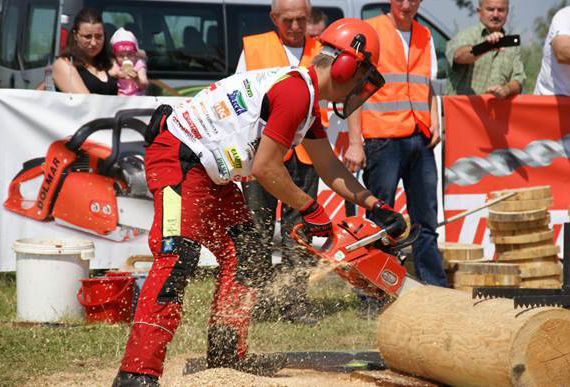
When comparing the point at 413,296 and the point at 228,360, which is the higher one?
the point at 413,296

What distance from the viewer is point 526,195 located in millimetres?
7625

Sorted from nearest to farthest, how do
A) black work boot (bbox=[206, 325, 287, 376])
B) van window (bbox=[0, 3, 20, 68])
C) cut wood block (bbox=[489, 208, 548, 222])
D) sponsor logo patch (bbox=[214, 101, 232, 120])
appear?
sponsor logo patch (bbox=[214, 101, 232, 120])
black work boot (bbox=[206, 325, 287, 376])
cut wood block (bbox=[489, 208, 548, 222])
van window (bbox=[0, 3, 20, 68])

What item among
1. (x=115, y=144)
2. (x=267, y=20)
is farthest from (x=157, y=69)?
(x=115, y=144)

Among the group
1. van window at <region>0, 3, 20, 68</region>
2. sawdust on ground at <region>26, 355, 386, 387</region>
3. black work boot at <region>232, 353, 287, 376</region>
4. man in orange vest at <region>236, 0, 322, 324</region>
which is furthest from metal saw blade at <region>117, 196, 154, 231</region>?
van window at <region>0, 3, 20, 68</region>

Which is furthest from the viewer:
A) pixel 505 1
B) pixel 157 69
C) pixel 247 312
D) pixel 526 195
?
pixel 157 69

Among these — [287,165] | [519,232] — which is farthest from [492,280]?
[287,165]

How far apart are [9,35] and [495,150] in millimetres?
6060

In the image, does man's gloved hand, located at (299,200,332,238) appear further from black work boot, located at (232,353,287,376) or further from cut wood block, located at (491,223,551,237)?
cut wood block, located at (491,223,551,237)

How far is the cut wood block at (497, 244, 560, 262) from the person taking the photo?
7645 mm

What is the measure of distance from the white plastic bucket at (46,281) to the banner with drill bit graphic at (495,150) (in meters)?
3.41

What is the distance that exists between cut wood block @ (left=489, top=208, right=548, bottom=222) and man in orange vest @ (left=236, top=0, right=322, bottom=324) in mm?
1624

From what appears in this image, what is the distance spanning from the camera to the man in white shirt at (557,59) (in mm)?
7953

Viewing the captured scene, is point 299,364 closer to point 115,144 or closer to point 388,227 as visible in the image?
point 388,227

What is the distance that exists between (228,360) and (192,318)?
5.29 feet
